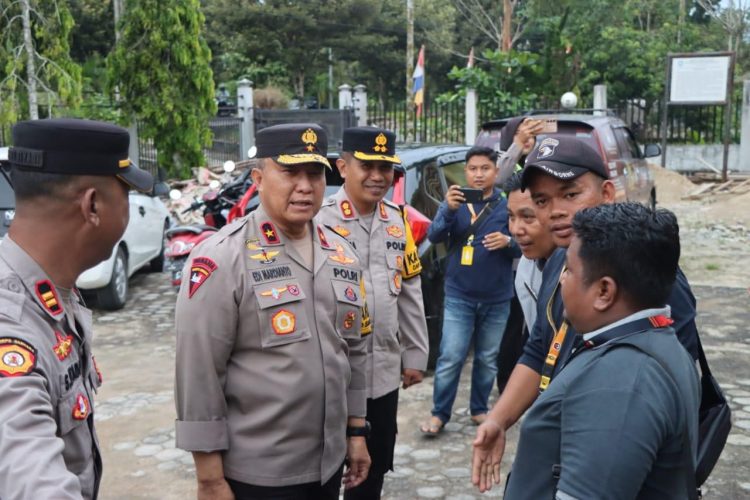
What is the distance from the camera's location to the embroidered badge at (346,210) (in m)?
3.74

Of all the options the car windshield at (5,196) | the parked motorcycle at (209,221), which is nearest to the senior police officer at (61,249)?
the parked motorcycle at (209,221)

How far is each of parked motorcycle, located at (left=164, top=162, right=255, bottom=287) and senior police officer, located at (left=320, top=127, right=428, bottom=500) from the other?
10.2 ft

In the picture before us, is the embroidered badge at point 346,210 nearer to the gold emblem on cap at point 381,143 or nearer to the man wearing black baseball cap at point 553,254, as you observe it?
the gold emblem on cap at point 381,143

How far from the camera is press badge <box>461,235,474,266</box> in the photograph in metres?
4.98

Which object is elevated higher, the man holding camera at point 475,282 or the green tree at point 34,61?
the green tree at point 34,61

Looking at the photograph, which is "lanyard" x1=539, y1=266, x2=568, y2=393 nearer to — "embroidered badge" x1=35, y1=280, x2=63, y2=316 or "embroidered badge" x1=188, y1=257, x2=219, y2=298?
"embroidered badge" x1=188, y1=257, x2=219, y2=298

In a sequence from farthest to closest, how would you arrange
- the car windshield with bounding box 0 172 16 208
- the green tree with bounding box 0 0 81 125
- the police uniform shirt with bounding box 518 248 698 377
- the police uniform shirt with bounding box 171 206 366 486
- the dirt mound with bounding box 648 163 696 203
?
the dirt mound with bounding box 648 163 696 203 < the green tree with bounding box 0 0 81 125 < the car windshield with bounding box 0 172 16 208 < the police uniform shirt with bounding box 171 206 366 486 < the police uniform shirt with bounding box 518 248 698 377

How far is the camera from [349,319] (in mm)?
2762

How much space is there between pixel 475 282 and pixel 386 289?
143 centimetres

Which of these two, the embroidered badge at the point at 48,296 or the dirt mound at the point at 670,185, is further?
the dirt mound at the point at 670,185

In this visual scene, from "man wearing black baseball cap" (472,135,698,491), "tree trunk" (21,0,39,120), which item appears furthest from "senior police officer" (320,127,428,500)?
"tree trunk" (21,0,39,120)

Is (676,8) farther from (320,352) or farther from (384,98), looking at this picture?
(320,352)

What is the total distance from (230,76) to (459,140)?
18483 millimetres

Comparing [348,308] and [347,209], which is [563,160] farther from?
[347,209]
